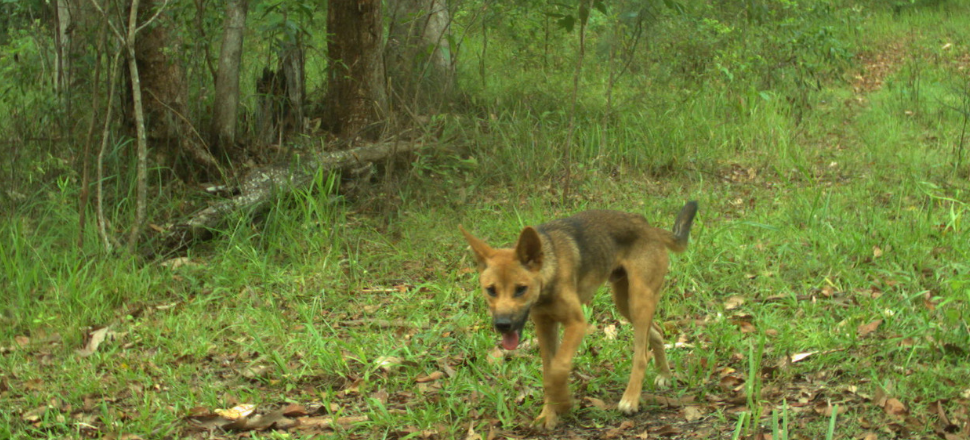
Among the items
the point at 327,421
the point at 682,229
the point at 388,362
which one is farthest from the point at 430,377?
the point at 682,229

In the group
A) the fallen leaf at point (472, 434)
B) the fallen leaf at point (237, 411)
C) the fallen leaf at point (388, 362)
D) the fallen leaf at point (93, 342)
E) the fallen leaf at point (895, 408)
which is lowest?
the fallen leaf at point (93, 342)

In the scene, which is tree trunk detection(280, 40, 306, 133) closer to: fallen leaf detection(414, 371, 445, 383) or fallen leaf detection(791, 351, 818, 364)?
fallen leaf detection(414, 371, 445, 383)

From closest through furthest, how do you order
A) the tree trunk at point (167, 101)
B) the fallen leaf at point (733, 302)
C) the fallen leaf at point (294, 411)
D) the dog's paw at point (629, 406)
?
the dog's paw at point (629, 406) < the fallen leaf at point (294, 411) < the fallen leaf at point (733, 302) < the tree trunk at point (167, 101)

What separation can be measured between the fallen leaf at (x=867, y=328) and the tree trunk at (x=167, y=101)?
213 inches

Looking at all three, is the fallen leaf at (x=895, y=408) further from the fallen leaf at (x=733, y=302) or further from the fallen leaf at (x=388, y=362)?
the fallen leaf at (x=388, y=362)

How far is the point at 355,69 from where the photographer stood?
873 centimetres

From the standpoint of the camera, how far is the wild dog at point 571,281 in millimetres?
4301

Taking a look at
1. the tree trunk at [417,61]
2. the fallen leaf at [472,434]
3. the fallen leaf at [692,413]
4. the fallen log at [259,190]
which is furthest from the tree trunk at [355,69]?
the fallen leaf at [692,413]

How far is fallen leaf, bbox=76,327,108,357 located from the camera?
5750mm

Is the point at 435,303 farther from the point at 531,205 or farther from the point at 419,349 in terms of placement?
the point at 531,205

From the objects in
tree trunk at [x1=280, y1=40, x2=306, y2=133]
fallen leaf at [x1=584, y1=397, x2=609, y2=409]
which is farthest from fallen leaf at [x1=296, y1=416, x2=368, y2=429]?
tree trunk at [x1=280, y1=40, x2=306, y2=133]

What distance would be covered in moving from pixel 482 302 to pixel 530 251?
211cm

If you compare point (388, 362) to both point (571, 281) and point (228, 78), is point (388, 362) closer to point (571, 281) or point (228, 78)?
point (571, 281)

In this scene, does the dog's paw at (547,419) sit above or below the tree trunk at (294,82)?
below
